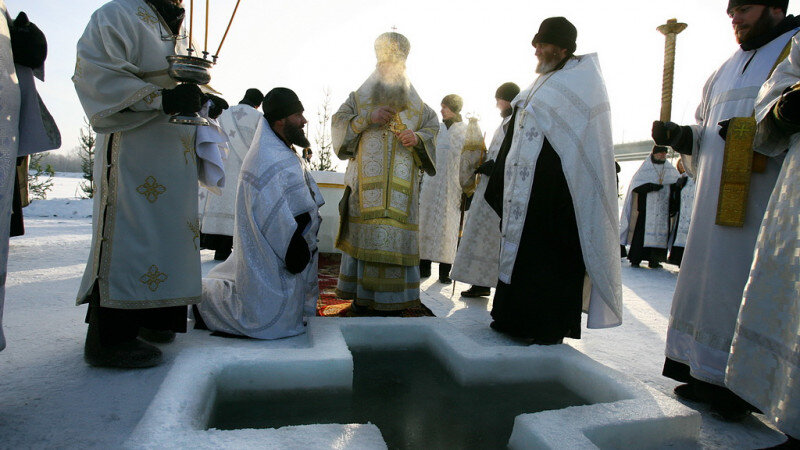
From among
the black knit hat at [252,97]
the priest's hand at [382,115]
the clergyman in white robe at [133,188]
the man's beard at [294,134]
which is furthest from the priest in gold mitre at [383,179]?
the black knit hat at [252,97]

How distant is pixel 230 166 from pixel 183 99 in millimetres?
4363

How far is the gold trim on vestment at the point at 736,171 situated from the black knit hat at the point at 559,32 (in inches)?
45.0

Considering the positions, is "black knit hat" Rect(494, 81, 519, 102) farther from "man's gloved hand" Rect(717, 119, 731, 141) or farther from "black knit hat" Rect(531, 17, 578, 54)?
"man's gloved hand" Rect(717, 119, 731, 141)

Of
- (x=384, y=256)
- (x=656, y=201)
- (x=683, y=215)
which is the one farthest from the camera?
(x=656, y=201)

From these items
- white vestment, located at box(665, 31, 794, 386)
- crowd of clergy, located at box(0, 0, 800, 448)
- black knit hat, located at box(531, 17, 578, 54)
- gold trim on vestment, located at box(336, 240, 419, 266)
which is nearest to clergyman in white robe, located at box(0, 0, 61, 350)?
crowd of clergy, located at box(0, 0, 800, 448)

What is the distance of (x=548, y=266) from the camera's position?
3.01m

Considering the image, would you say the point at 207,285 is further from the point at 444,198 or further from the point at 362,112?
the point at 444,198

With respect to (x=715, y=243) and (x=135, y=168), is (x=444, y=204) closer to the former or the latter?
(x=715, y=243)

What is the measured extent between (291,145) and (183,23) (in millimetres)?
979

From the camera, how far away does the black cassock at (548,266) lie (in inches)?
118

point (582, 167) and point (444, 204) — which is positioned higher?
point (582, 167)

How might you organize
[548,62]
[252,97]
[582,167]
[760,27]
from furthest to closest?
1. [252,97]
2. [548,62]
3. [582,167]
4. [760,27]

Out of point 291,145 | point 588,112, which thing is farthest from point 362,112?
point 588,112

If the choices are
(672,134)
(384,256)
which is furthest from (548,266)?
(384,256)
